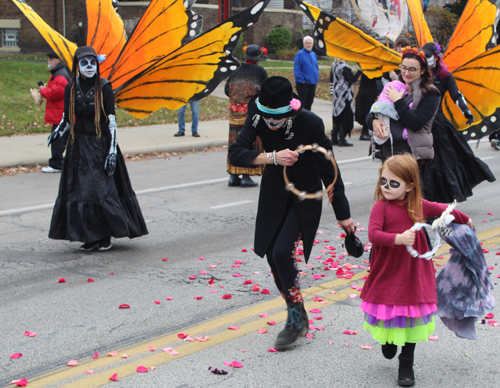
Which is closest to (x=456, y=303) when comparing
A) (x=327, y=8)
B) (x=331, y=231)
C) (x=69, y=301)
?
(x=69, y=301)

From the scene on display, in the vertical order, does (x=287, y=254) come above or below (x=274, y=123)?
below

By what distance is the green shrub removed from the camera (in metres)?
33.0

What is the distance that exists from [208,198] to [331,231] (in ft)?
7.84

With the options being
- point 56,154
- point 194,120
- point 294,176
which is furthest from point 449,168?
point 194,120

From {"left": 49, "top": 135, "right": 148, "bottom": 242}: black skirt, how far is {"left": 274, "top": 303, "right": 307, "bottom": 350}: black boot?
2632mm

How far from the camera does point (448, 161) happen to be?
7320 mm

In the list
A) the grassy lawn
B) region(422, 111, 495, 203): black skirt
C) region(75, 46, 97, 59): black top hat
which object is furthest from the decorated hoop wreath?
the grassy lawn

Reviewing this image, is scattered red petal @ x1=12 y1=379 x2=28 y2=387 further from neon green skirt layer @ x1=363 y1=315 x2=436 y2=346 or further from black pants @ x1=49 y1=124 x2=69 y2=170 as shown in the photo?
black pants @ x1=49 y1=124 x2=69 y2=170

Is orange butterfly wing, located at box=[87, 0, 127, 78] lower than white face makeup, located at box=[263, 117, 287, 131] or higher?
higher

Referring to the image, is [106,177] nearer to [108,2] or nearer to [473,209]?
[108,2]

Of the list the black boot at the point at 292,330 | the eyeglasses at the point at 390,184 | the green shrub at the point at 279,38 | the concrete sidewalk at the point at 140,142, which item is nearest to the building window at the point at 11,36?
the green shrub at the point at 279,38

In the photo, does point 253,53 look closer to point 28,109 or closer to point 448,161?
point 448,161

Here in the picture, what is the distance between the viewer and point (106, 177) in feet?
21.5

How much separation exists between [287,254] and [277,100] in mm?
971
